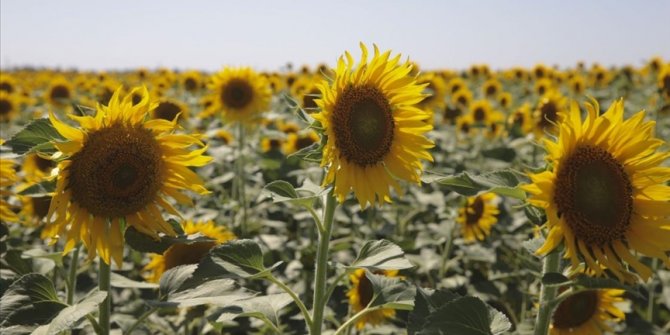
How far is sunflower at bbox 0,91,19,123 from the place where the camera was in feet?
27.1

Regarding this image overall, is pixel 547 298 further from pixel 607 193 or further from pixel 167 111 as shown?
pixel 167 111

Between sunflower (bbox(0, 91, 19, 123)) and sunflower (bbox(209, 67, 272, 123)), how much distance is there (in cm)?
388

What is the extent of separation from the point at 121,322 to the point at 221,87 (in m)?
3.77

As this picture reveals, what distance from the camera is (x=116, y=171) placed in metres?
1.99

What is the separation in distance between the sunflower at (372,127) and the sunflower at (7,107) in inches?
297

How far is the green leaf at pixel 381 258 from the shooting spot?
198cm

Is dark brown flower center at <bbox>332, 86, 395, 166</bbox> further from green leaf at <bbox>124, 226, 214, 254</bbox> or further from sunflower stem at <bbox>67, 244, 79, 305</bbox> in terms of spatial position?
sunflower stem at <bbox>67, 244, 79, 305</bbox>

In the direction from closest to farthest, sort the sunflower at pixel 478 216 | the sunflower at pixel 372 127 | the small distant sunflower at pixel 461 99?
the sunflower at pixel 372 127, the sunflower at pixel 478 216, the small distant sunflower at pixel 461 99

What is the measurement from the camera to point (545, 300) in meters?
2.03

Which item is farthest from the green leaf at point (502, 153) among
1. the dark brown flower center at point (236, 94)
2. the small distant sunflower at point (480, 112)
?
the small distant sunflower at point (480, 112)

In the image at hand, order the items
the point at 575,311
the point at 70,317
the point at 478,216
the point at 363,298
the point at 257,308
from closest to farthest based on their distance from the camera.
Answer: the point at 70,317
the point at 257,308
the point at 575,311
the point at 363,298
the point at 478,216

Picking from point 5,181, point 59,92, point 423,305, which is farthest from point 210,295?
point 59,92

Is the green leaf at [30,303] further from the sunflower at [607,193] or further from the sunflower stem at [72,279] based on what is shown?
the sunflower at [607,193]

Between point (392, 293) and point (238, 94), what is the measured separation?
13.8 ft
